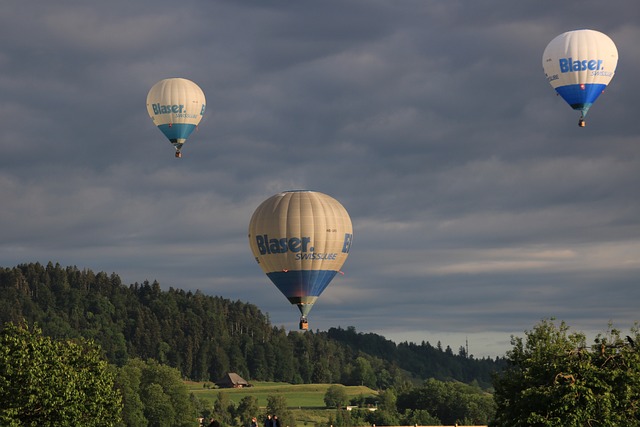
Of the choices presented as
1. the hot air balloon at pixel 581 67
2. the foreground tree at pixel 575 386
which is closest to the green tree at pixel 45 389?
the foreground tree at pixel 575 386

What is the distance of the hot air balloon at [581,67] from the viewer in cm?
11750

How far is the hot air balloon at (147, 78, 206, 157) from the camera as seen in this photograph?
140 m

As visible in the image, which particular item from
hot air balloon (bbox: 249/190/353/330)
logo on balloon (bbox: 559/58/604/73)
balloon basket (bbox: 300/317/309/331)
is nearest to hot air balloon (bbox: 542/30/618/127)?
logo on balloon (bbox: 559/58/604/73)

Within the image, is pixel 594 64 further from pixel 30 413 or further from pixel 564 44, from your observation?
pixel 30 413

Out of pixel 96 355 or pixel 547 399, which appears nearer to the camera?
pixel 547 399

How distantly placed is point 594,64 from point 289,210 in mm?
33471

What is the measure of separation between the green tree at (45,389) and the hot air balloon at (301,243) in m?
43.8

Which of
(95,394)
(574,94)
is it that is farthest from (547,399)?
(574,94)

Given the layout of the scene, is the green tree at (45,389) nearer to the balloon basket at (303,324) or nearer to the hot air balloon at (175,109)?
the balloon basket at (303,324)

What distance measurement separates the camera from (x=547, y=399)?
69.9 m

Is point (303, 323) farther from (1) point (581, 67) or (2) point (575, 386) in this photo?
(2) point (575, 386)

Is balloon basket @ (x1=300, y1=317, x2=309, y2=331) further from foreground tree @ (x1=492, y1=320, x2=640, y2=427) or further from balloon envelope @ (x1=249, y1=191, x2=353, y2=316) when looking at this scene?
foreground tree @ (x1=492, y1=320, x2=640, y2=427)

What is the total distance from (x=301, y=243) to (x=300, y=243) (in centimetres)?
10

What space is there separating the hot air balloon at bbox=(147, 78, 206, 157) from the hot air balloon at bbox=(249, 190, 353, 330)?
646 inches
